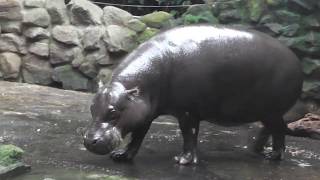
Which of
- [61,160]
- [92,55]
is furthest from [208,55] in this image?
[92,55]

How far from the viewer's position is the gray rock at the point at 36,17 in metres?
9.25

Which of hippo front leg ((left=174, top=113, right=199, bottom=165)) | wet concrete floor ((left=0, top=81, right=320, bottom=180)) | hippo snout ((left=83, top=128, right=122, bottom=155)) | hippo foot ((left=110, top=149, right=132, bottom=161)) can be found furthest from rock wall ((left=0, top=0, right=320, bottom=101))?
hippo snout ((left=83, top=128, right=122, bottom=155))

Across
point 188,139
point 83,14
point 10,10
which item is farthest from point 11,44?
point 188,139

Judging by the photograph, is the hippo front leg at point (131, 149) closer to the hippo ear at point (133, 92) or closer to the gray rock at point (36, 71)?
the hippo ear at point (133, 92)

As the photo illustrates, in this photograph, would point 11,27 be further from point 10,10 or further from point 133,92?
point 133,92

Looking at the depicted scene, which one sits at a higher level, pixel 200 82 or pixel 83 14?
pixel 200 82

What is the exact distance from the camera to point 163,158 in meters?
5.05

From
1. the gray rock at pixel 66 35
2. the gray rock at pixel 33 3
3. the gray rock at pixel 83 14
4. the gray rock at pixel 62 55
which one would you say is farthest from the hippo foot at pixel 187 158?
the gray rock at pixel 33 3

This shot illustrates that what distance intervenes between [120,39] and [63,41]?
2.81ft

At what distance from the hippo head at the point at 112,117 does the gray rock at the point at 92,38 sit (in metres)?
4.64

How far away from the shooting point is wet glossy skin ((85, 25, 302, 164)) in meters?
4.58

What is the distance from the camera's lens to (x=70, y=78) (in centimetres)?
898

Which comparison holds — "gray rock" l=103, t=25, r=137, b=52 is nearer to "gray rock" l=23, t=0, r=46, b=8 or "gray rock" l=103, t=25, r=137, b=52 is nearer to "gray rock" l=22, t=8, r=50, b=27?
"gray rock" l=22, t=8, r=50, b=27

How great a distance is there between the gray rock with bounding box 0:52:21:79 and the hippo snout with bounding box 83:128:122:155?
494cm
